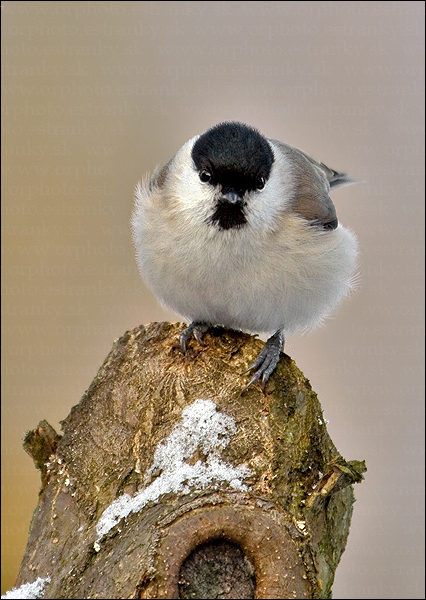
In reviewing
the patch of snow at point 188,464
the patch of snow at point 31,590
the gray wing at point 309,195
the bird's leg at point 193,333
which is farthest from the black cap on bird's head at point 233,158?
the patch of snow at point 31,590

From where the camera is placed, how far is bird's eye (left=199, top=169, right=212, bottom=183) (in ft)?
8.67

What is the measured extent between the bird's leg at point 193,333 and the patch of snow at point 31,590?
964mm

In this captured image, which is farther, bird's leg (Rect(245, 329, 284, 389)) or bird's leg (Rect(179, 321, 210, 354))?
bird's leg (Rect(179, 321, 210, 354))

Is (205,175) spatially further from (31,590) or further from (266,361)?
→ (31,590)

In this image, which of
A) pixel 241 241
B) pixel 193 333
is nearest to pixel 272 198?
pixel 241 241

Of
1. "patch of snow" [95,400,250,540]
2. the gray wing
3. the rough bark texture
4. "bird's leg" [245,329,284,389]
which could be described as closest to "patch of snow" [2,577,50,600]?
the rough bark texture

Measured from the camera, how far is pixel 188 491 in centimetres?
217

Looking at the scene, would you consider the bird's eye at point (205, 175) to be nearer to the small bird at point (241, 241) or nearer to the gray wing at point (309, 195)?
the small bird at point (241, 241)

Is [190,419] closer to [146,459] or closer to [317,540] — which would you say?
[146,459]

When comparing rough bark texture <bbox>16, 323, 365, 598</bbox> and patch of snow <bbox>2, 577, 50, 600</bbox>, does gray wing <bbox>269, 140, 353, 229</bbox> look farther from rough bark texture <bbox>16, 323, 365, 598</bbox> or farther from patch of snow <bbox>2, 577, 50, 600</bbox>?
patch of snow <bbox>2, 577, 50, 600</bbox>

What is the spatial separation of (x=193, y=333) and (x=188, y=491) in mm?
793

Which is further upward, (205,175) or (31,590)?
(205,175)

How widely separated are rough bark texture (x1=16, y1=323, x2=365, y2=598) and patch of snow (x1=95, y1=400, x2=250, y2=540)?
2 centimetres

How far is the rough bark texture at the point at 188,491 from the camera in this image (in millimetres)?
2037
